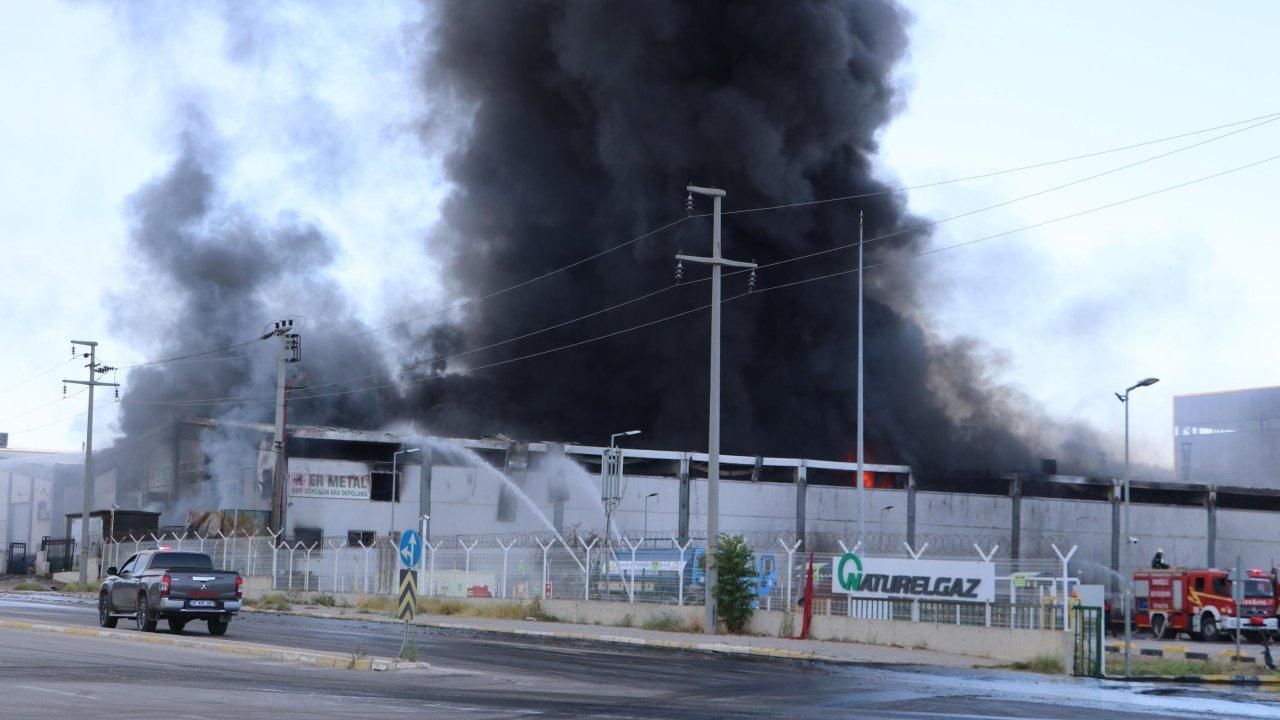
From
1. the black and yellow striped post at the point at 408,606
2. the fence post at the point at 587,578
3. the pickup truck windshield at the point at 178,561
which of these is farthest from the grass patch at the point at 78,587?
the black and yellow striped post at the point at 408,606

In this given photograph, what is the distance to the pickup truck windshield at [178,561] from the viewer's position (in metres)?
29.2

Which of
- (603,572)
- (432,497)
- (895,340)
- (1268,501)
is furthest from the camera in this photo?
(1268,501)

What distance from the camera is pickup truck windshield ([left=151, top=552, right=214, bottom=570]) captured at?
1150 inches

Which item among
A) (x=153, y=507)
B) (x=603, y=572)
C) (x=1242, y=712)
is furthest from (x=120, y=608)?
(x=153, y=507)

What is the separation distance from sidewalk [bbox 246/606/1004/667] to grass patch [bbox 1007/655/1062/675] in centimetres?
63

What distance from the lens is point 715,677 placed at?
20.3 metres

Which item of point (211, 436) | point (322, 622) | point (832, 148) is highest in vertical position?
point (832, 148)

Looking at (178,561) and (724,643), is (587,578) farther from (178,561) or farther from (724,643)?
(178,561)

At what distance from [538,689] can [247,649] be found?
25.8 ft

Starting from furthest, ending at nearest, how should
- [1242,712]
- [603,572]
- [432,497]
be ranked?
1. [432,497]
2. [603,572]
3. [1242,712]

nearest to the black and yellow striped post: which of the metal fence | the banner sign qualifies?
the metal fence

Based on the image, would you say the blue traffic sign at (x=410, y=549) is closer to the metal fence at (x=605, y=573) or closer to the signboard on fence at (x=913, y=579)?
the metal fence at (x=605, y=573)

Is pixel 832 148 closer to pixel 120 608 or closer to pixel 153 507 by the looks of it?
pixel 153 507

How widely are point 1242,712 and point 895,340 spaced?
66.8 meters
